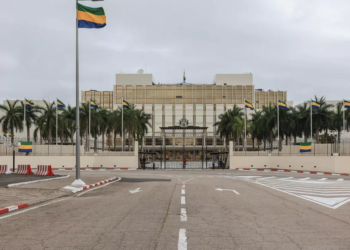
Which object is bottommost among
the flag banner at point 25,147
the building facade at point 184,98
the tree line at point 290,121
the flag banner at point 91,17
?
the flag banner at point 25,147

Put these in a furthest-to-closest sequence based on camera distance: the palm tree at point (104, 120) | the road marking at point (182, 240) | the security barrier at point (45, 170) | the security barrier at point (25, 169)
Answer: the palm tree at point (104, 120) < the security barrier at point (25, 169) < the security barrier at point (45, 170) < the road marking at point (182, 240)

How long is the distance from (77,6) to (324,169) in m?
30.2

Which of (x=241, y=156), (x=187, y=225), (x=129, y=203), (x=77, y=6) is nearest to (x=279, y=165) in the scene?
(x=241, y=156)

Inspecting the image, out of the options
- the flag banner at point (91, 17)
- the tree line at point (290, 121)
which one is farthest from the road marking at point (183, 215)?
the tree line at point (290, 121)

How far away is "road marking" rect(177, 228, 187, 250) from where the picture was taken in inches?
265

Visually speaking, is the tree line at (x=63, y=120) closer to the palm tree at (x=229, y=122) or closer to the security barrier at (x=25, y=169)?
the palm tree at (x=229, y=122)

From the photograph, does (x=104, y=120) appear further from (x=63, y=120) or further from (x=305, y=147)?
(x=305, y=147)

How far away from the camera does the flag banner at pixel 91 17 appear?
21328mm

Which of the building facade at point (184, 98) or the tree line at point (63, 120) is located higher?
the building facade at point (184, 98)

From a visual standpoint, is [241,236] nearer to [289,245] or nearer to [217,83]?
[289,245]

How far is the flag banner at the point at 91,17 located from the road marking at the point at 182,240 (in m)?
15.9

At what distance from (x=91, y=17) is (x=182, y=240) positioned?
668 inches

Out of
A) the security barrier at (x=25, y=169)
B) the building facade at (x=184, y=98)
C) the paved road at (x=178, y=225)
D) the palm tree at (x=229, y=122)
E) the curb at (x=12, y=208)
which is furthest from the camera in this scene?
the building facade at (x=184, y=98)

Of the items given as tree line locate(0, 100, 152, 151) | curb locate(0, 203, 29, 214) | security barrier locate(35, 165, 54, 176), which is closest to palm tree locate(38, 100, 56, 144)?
tree line locate(0, 100, 152, 151)
